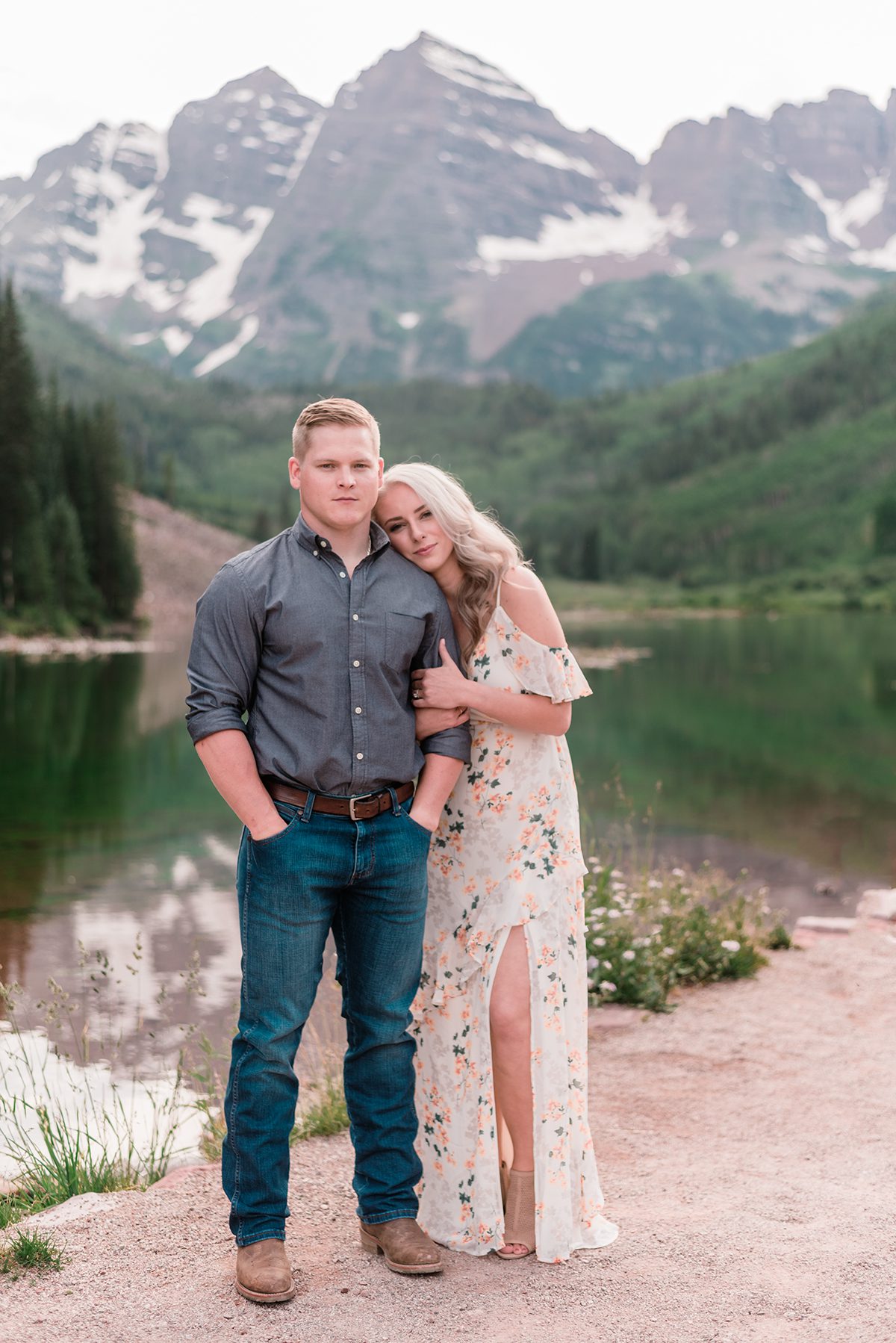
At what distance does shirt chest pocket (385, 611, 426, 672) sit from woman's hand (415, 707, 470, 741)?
170 millimetres

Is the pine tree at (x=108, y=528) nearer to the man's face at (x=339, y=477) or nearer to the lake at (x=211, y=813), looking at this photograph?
the lake at (x=211, y=813)

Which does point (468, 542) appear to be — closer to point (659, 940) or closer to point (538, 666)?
Answer: point (538, 666)

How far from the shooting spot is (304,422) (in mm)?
4191

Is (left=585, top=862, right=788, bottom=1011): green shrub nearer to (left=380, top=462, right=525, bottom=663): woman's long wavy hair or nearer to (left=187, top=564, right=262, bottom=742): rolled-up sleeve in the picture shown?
(left=380, top=462, right=525, bottom=663): woman's long wavy hair

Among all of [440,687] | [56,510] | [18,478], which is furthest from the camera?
[56,510]

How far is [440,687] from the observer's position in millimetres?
4227

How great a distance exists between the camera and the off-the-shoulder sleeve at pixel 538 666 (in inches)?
171

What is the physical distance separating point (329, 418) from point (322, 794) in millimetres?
1254

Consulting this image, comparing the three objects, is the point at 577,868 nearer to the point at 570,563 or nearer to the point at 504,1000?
the point at 504,1000

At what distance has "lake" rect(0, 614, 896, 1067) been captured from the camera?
10.6 metres

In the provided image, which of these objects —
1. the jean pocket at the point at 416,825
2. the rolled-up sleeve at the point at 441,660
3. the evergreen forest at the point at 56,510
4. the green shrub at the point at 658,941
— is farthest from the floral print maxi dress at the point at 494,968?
the evergreen forest at the point at 56,510

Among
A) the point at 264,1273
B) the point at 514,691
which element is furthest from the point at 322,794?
the point at 264,1273

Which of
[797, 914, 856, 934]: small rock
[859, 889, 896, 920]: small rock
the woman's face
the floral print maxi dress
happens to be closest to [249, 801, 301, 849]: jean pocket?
the floral print maxi dress

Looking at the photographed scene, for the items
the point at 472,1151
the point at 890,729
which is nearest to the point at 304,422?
the point at 472,1151
